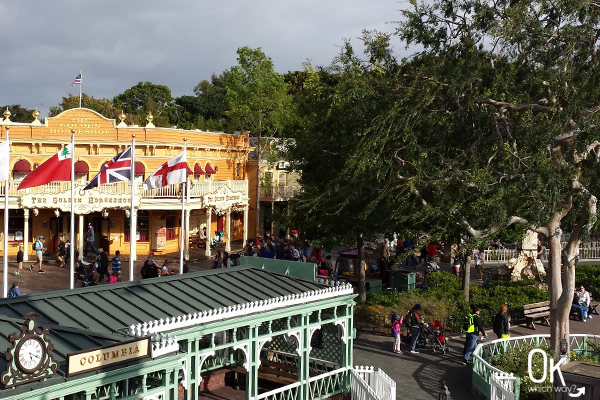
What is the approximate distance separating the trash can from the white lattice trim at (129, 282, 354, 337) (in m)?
11.3

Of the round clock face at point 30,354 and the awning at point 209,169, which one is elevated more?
the awning at point 209,169

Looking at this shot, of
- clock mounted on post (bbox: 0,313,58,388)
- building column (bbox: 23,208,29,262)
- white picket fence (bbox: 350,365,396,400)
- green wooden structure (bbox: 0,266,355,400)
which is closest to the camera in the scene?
clock mounted on post (bbox: 0,313,58,388)

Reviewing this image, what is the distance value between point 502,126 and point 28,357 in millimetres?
14404

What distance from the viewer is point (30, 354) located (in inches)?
334

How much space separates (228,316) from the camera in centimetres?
1252

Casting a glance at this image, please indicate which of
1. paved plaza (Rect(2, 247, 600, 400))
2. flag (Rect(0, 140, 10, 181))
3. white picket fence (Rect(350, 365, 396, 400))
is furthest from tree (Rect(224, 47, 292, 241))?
white picket fence (Rect(350, 365, 396, 400))

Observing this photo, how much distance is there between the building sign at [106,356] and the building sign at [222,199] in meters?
24.4

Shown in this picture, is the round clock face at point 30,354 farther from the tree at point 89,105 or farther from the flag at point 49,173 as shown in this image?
the tree at point 89,105

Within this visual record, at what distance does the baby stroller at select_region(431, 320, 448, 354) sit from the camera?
→ 1908 cm

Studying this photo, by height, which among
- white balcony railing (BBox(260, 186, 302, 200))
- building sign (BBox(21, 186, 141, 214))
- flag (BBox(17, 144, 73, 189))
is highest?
flag (BBox(17, 144, 73, 189))

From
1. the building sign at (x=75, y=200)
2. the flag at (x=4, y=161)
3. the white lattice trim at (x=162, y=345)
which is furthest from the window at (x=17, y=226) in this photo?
the white lattice trim at (x=162, y=345)

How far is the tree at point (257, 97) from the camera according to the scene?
41.6 m

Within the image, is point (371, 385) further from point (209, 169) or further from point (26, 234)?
point (209, 169)

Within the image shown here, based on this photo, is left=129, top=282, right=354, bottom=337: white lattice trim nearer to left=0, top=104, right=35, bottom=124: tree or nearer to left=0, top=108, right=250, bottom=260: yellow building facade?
left=0, top=108, right=250, bottom=260: yellow building facade
